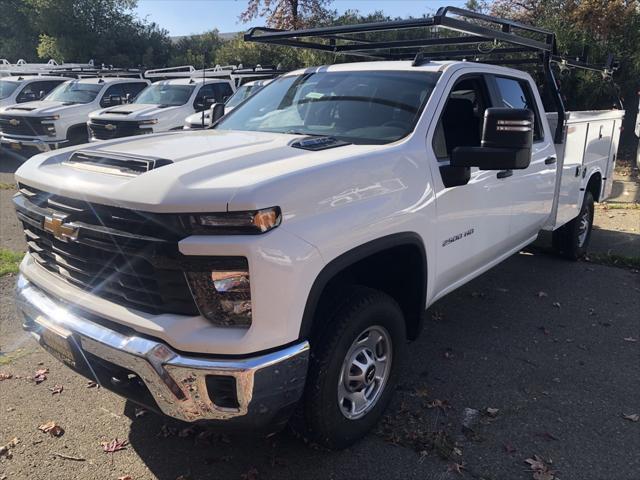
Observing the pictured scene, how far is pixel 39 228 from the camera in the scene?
2.97 m

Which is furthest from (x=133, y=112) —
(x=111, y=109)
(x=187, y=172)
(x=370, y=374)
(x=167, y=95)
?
(x=370, y=374)

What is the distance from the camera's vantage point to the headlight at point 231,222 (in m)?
2.27

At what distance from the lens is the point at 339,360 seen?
2.72 m

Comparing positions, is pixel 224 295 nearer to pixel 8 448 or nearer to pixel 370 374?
pixel 370 374

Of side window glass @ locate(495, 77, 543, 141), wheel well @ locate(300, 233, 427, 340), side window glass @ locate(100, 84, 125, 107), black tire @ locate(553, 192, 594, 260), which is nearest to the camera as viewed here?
wheel well @ locate(300, 233, 427, 340)

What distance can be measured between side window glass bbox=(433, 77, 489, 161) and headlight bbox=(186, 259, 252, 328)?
1864 mm

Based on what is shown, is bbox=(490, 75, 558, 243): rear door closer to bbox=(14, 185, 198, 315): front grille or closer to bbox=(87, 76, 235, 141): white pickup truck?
bbox=(14, 185, 198, 315): front grille

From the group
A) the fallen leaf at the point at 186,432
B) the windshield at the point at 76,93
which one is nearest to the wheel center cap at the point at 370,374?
the fallen leaf at the point at 186,432

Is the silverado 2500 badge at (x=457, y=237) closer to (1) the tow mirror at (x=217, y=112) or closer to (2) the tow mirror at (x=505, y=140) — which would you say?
(2) the tow mirror at (x=505, y=140)

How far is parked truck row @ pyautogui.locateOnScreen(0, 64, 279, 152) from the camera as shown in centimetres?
1167

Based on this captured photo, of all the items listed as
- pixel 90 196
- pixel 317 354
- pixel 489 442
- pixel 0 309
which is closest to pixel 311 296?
pixel 317 354

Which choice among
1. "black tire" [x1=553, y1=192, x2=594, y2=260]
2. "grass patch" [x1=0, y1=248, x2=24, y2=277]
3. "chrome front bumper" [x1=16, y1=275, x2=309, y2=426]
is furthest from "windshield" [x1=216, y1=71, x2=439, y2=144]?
"black tire" [x1=553, y1=192, x2=594, y2=260]

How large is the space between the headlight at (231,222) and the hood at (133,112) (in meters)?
10.1

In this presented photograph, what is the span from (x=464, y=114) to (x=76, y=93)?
12730 mm
